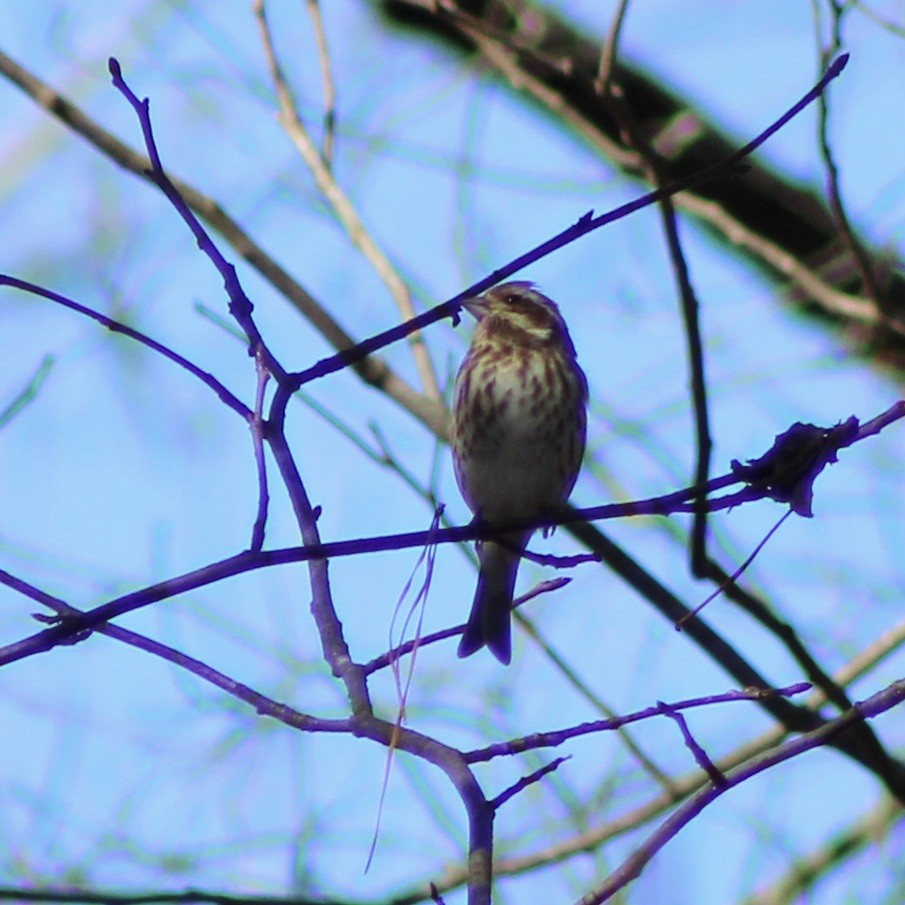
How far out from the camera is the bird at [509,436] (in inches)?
213

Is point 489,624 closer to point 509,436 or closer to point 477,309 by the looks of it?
point 509,436

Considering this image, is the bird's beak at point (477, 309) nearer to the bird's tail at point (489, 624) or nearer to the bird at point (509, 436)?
the bird at point (509, 436)

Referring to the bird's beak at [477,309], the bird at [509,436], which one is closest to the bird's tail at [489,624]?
the bird at [509,436]

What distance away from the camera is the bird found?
5.41 meters

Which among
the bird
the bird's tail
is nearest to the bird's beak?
the bird

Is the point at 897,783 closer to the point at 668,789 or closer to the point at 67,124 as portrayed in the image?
the point at 668,789

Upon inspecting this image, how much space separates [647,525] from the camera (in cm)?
623

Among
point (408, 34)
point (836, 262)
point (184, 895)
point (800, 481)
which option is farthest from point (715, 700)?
point (408, 34)

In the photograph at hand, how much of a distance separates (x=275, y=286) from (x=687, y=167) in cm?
314

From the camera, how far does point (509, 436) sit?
5414 mm

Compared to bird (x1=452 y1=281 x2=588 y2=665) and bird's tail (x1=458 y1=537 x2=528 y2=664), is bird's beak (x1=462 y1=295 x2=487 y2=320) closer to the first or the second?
bird (x1=452 y1=281 x2=588 y2=665)

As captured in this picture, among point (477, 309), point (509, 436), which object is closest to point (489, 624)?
point (509, 436)

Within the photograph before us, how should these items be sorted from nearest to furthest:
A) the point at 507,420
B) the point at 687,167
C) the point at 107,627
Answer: the point at 107,627 < the point at 507,420 < the point at 687,167

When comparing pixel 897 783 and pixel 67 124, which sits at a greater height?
pixel 67 124
